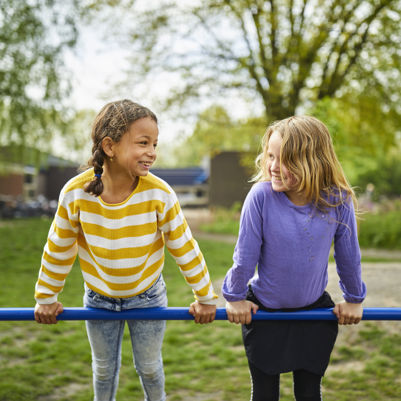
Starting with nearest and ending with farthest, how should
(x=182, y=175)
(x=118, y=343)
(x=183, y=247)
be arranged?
(x=183, y=247) → (x=118, y=343) → (x=182, y=175)

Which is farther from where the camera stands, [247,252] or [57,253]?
[57,253]

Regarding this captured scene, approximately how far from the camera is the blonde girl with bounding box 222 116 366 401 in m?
1.71

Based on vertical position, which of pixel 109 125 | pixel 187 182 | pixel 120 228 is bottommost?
pixel 120 228

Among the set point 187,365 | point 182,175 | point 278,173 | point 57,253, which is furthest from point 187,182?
point 278,173

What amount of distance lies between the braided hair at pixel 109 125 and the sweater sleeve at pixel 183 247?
Answer: 0.27m

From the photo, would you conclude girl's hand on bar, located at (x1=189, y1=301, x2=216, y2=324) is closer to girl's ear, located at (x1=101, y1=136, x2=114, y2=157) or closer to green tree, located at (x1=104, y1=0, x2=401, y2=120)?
girl's ear, located at (x1=101, y1=136, x2=114, y2=157)

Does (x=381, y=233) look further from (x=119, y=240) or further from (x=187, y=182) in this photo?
(x=187, y=182)

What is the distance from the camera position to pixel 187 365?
3697mm

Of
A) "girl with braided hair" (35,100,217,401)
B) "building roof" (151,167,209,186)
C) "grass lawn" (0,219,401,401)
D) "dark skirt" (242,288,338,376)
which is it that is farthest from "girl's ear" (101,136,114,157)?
"building roof" (151,167,209,186)

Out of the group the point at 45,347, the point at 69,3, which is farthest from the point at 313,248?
the point at 69,3

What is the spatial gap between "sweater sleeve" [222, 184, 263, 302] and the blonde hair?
164mm

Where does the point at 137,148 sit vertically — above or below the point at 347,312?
above

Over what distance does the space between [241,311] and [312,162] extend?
2.00ft

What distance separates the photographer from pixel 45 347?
13.4ft
